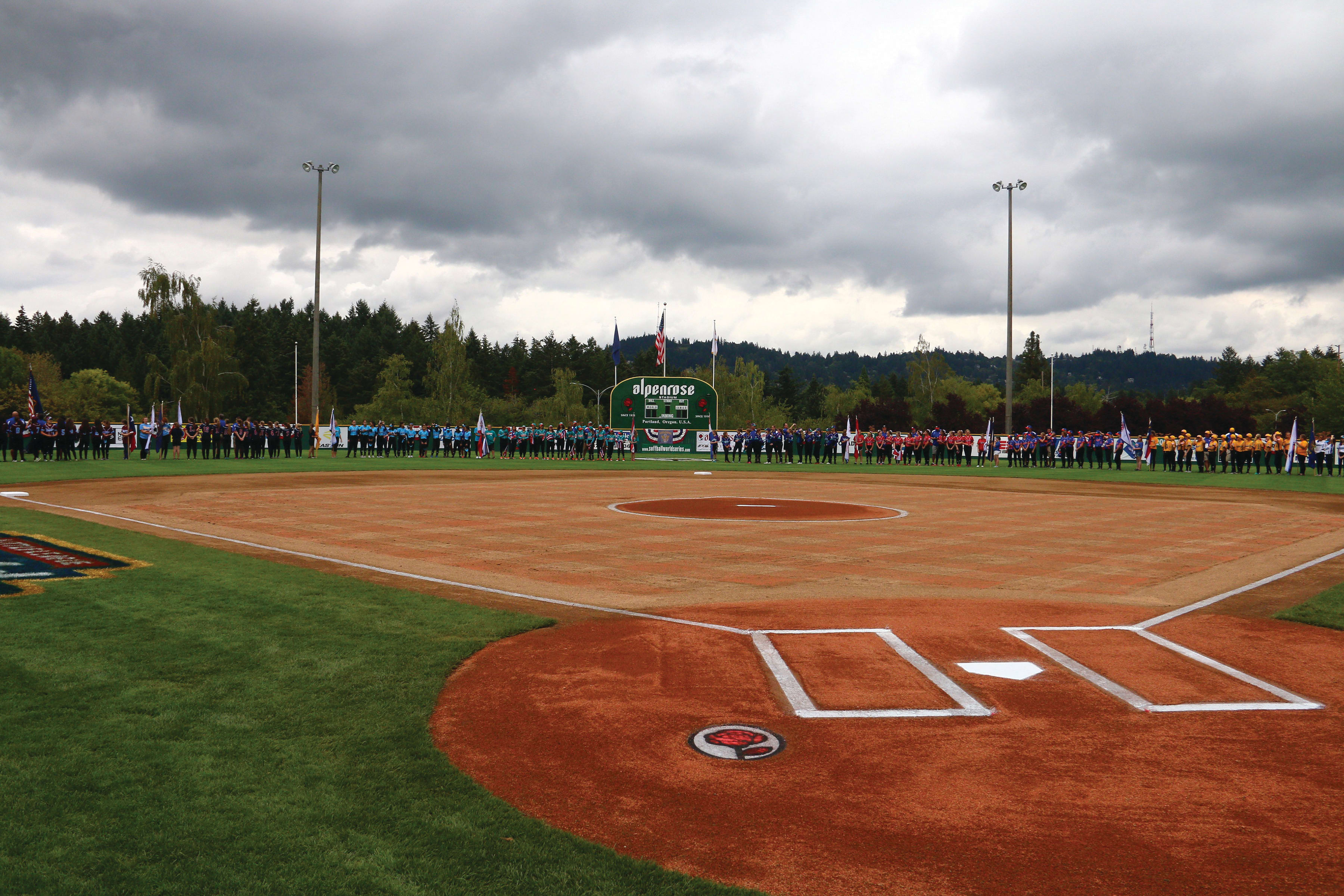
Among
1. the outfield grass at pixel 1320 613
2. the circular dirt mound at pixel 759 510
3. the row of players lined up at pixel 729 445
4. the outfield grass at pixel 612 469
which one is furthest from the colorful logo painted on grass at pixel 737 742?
the row of players lined up at pixel 729 445

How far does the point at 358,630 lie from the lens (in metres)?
8.12

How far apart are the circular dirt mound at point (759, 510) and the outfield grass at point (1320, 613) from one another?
361 inches

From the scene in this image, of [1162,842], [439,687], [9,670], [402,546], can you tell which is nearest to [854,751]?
[1162,842]

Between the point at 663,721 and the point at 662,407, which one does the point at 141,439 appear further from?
the point at 663,721

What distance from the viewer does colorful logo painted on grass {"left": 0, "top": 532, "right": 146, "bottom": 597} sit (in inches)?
392

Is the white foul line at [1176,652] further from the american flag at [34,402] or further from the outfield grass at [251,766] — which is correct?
the american flag at [34,402]

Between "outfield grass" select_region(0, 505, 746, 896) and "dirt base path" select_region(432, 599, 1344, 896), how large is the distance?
0.33m

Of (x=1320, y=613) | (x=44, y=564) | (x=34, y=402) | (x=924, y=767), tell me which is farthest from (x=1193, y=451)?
(x=34, y=402)

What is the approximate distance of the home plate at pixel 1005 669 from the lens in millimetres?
7090

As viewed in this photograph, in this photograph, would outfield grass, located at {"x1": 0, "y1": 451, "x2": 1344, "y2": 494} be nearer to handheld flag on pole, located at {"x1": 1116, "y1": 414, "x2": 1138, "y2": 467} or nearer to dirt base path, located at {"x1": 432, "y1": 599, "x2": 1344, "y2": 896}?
handheld flag on pole, located at {"x1": 1116, "y1": 414, "x2": 1138, "y2": 467}

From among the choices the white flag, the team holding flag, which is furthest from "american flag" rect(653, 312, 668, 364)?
the white flag

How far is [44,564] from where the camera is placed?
1126cm

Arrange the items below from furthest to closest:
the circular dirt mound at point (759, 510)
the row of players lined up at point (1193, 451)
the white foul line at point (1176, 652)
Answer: the row of players lined up at point (1193, 451) < the circular dirt mound at point (759, 510) < the white foul line at point (1176, 652)

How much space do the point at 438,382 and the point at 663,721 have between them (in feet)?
267
